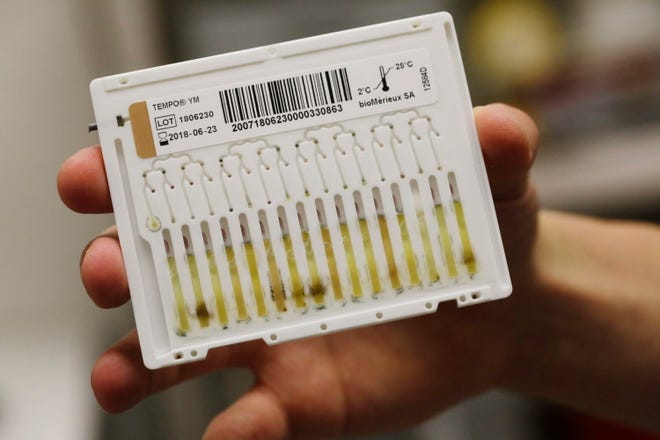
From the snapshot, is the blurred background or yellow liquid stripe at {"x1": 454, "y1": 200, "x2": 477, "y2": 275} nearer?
yellow liquid stripe at {"x1": 454, "y1": 200, "x2": 477, "y2": 275}

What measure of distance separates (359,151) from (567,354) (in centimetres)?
35

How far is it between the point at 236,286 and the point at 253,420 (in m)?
0.14

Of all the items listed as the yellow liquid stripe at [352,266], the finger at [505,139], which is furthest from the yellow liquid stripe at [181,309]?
the finger at [505,139]

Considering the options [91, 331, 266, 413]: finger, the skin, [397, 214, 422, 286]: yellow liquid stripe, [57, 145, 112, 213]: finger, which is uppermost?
[57, 145, 112, 213]: finger

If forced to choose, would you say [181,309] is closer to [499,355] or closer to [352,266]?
[352,266]

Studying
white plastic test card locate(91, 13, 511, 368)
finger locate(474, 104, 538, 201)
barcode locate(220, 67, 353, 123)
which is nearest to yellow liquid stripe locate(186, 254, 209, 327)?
white plastic test card locate(91, 13, 511, 368)

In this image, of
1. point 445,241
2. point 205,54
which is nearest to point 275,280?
point 445,241

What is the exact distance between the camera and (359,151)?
17.9 inches

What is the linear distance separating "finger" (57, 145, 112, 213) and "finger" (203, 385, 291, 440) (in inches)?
7.5

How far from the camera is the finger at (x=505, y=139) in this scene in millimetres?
446

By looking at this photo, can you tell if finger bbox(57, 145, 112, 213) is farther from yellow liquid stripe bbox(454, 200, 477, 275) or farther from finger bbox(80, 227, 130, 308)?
yellow liquid stripe bbox(454, 200, 477, 275)

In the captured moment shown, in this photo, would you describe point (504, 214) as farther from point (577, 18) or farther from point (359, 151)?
point (577, 18)

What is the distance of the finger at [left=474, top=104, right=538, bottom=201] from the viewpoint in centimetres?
45

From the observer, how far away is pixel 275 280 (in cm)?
45
